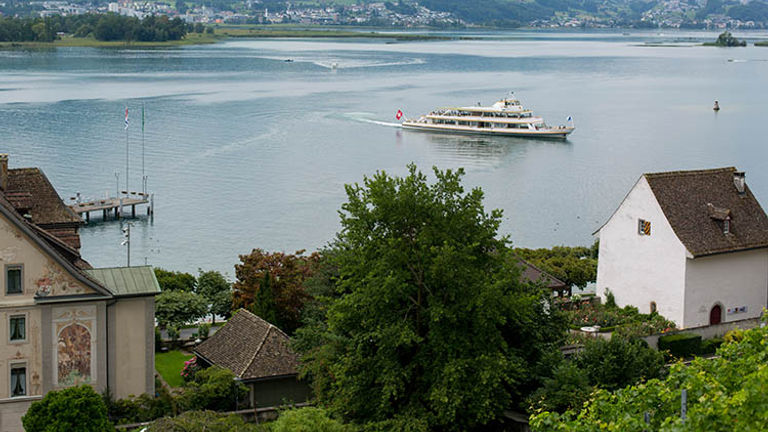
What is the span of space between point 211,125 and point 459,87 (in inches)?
2572

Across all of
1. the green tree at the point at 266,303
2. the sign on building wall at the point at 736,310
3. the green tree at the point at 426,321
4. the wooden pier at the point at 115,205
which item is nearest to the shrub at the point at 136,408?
the green tree at the point at 426,321

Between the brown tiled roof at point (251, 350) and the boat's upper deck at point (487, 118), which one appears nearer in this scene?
the brown tiled roof at point (251, 350)

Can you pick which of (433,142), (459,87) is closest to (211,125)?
(433,142)

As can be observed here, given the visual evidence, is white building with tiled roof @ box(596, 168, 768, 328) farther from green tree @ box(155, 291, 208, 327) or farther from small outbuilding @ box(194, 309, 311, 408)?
green tree @ box(155, 291, 208, 327)

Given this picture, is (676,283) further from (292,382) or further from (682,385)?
(682,385)

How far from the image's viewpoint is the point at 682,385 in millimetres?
16125

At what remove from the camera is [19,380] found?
28.8 metres

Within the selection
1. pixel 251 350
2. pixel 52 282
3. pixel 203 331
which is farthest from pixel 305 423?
pixel 203 331

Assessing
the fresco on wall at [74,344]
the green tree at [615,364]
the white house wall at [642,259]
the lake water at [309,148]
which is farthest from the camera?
the lake water at [309,148]

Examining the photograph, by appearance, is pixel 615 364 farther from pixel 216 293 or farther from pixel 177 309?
pixel 216 293

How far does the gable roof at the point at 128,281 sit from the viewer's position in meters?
29.9

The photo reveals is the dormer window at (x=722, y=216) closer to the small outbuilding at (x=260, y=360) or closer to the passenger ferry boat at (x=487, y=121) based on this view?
the small outbuilding at (x=260, y=360)

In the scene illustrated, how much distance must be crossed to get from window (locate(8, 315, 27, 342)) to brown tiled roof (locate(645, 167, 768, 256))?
2206 cm

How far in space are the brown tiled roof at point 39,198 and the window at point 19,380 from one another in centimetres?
598
